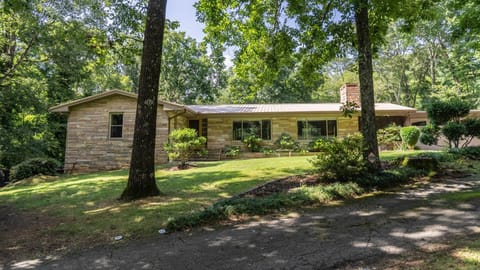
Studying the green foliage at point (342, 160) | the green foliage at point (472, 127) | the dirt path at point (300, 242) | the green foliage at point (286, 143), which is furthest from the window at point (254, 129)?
the dirt path at point (300, 242)

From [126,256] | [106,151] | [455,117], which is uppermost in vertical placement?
[455,117]

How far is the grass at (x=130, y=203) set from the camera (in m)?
4.59

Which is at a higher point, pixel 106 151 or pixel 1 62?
pixel 1 62

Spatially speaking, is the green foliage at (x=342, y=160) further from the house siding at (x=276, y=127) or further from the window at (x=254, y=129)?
the window at (x=254, y=129)

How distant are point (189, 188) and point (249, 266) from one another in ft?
15.0

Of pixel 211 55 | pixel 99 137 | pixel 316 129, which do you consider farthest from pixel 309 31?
pixel 211 55

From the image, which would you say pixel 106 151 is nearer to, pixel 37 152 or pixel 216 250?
pixel 37 152

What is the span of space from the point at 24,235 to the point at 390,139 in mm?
16262

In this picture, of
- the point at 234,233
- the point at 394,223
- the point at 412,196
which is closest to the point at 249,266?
the point at 234,233

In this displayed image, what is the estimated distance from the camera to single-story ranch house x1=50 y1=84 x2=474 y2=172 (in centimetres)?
1405

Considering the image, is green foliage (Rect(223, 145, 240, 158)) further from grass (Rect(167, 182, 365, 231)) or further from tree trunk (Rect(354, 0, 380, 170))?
grass (Rect(167, 182, 365, 231))

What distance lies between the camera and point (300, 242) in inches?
140

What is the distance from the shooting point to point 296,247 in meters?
3.39

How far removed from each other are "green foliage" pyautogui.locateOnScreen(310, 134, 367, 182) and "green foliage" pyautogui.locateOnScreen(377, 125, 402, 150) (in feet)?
32.7
